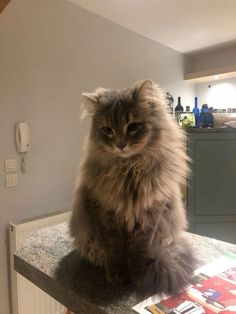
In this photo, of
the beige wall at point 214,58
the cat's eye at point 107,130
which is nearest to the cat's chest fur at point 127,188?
the cat's eye at point 107,130

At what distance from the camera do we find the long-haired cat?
31.2 inches

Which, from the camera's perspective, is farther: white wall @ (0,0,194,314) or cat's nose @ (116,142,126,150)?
white wall @ (0,0,194,314)

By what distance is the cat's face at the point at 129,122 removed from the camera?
851mm

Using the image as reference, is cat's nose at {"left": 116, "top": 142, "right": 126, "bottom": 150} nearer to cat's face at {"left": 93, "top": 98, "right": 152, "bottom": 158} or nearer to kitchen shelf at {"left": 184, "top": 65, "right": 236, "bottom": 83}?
cat's face at {"left": 93, "top": 98, "right": 152, "bottom": 158}

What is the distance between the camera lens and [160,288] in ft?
2.46

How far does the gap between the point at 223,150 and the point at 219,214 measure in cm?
58

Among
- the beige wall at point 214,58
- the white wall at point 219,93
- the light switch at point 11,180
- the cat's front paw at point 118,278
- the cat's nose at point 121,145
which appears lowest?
the cat's front paw at point 118,278

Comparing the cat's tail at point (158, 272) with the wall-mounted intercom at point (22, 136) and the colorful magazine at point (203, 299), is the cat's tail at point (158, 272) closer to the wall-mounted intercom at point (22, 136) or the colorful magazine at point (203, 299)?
the colorful magazine at point (203, 299)

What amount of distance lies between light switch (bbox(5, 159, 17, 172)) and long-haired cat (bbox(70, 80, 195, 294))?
1035 millimetres

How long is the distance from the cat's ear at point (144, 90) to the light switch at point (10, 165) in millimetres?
1238

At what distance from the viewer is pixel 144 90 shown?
86 cm

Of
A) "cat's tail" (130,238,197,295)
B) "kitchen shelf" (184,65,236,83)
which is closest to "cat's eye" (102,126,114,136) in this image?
"cat's tail" (130,238,197,295)

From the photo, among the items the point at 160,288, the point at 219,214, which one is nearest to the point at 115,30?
the point at 219,214

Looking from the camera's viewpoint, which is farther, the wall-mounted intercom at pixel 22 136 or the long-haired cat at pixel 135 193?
the wall-mounted intercom at pixel 22 136
